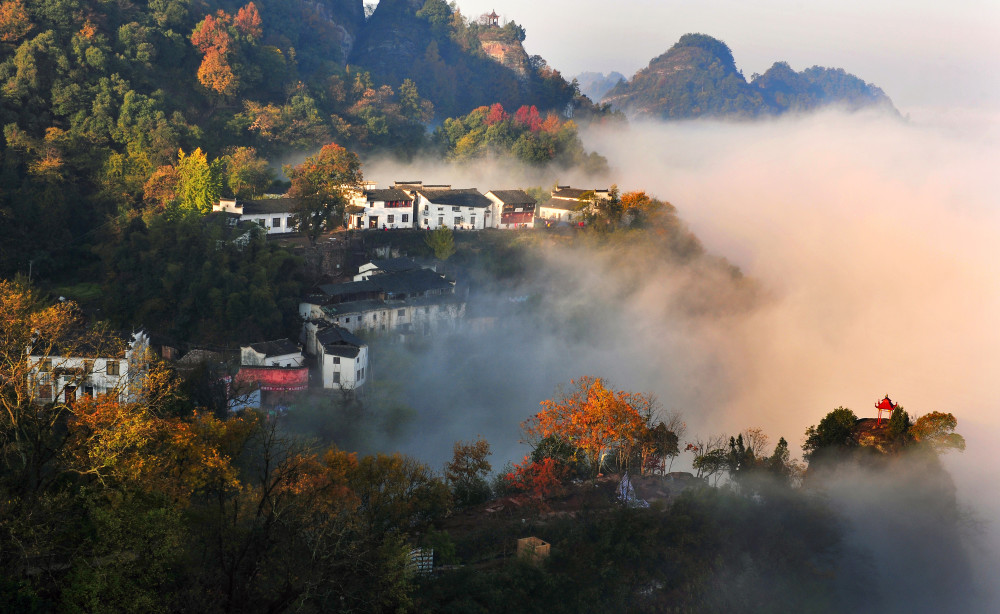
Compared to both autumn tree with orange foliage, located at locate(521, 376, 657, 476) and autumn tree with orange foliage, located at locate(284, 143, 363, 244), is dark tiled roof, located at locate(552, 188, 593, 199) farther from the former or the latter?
autumn tree with orange foliage, located at locate(521, 376, 657, 476)

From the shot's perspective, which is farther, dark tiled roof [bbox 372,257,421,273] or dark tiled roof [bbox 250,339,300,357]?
dark tiled roof [bbox 372,257,421,273]

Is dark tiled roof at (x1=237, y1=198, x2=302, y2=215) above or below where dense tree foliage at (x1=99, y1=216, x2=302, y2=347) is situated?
above

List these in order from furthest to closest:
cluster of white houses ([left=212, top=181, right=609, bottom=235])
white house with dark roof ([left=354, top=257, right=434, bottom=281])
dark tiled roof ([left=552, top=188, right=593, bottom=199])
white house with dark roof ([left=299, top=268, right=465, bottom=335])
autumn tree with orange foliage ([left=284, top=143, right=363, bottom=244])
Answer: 1. dark tiled roof ([left=552, top=188, right=593, bottom=199])
2. cluster of white houses ([left=212, top=181, right=609, bottom=235])
3. autumn tree with orange foliage ([left=284, top=143, right=363, bottom=244])
4. white house with dark roof ([left=354, top=257, right=434, bottom=281])
5. white house with dark roof ([left=299, top=268, right=465, bottom=335])

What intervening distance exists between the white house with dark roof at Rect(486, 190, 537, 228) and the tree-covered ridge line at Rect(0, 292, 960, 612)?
42.9ft

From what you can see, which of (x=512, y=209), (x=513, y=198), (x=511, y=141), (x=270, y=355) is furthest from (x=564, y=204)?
(x=270, y=355)

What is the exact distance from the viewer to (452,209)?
27891 mm

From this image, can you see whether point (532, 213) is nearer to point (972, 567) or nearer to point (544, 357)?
point (544, 357)

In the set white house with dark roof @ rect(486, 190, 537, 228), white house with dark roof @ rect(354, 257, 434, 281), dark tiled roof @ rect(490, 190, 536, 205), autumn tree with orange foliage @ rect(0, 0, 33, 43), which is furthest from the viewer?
dark tiled roof @ rect(490, 190, 536, 205)

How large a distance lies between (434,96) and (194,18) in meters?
19.3

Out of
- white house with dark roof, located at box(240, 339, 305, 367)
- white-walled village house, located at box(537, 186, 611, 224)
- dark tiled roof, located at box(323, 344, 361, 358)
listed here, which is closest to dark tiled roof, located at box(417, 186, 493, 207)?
white-walled village house, located at box(537, 186, 611, 224)

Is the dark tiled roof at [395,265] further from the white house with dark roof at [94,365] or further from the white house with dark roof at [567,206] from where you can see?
the white house with dark roof at [94,365]

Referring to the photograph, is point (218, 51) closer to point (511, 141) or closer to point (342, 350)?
point (511, 141)

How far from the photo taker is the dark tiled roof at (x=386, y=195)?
26312mm

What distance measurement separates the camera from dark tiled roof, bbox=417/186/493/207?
2770 centimetres
